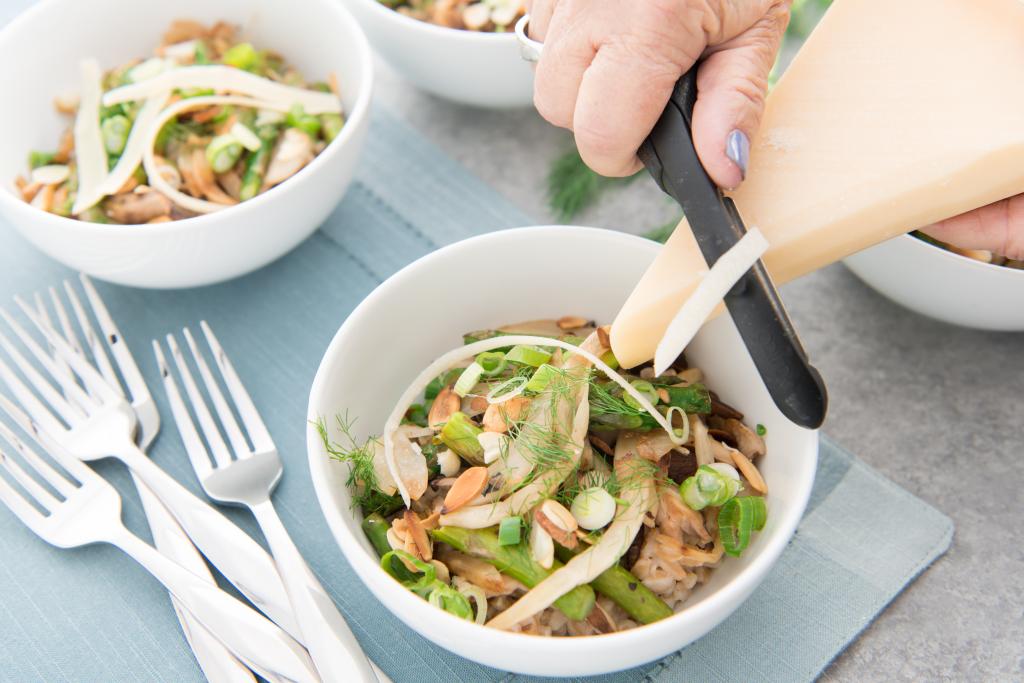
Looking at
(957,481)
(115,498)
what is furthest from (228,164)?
(957,481)

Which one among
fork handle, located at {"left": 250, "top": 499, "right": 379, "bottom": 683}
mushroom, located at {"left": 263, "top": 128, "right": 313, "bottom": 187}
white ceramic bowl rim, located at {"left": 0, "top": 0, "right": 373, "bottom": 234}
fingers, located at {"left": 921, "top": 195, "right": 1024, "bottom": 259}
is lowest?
fork handle, located at {"left": 250, "top": 499, "right": 379, "bottom": 683}

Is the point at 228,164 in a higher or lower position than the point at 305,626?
higher

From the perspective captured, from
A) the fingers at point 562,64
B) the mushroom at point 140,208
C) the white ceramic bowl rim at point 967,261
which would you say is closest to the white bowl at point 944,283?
the white ceramic bowl rim at point 967,261

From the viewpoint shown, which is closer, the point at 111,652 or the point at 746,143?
the point at 746,143

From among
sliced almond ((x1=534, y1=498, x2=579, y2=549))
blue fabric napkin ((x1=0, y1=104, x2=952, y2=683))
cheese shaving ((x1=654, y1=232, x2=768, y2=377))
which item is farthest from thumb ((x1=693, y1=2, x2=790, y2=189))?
blue fabric napkin ((x1=0, y1=104, x2=952, y2=683))

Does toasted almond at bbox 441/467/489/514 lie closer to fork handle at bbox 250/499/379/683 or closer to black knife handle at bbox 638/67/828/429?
fork handle at bbox 250/499/379/683

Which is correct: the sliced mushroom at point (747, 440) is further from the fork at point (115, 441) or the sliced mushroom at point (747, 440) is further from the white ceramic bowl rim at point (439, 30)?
the white ceramic bowl rim at point (439, 30)

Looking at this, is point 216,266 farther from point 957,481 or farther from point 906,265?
point 957,481
